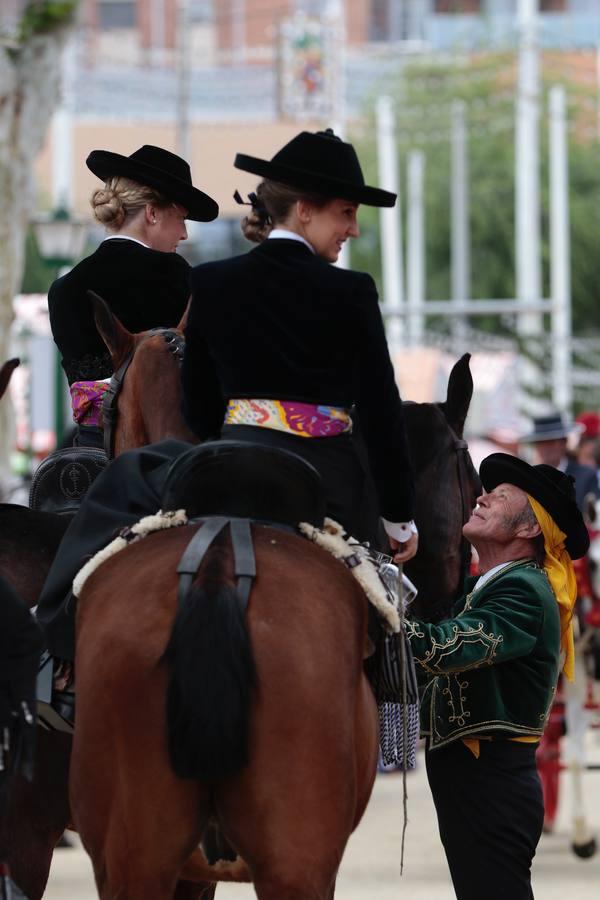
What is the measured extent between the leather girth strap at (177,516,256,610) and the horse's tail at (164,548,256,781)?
8 cm

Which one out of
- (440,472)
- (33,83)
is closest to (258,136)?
(33,83)

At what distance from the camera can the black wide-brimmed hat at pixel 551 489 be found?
6164 mm

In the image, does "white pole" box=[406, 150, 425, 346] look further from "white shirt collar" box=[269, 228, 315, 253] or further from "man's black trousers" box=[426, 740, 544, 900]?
"white shirt collar" box=[269, 228, 315, 253]

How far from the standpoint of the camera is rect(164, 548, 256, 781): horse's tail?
14.7 ft

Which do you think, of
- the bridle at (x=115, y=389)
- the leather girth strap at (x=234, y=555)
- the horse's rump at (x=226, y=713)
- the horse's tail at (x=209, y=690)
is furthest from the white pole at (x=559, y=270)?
the horse's tail at (x=209, y=690)

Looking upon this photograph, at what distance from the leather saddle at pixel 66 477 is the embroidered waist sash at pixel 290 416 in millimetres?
1237

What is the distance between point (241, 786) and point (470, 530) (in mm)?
1907

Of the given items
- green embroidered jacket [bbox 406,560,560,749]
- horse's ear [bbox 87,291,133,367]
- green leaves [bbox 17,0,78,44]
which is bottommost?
green embroidered jacket [bbox 406,560,560,749]

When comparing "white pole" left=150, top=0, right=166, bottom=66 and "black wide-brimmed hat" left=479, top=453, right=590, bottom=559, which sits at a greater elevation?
"white pole" left=150, top=0, right=166, bottom=66

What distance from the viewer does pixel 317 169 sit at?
527 centimetres

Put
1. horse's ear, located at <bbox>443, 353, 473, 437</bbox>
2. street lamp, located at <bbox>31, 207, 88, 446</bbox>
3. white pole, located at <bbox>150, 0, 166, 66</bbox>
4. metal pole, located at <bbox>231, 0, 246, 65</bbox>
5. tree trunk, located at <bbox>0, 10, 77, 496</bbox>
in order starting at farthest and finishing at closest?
white pole, located at <bbox>150, 0, 166, 66</bbox>, metal pole, located at <bbox>231, 0, 246, 65</bbox>, street lamp, located at <bbox>31, 207, 88, 446</bbox>, tree trunk, located at <bbox>0, 10, 77, 496</bbox>, horse's ear, located at <bbox>443, 353, 473, 437</bbox>

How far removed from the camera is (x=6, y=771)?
16.4 feet

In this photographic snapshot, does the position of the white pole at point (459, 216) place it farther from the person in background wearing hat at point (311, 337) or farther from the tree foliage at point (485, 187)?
the person in background wearing hat at point (311, 337)

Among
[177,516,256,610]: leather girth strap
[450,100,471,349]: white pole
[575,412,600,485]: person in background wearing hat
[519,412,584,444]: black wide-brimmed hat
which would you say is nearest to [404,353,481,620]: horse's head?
[177,516,256,610]: leather girth strap
